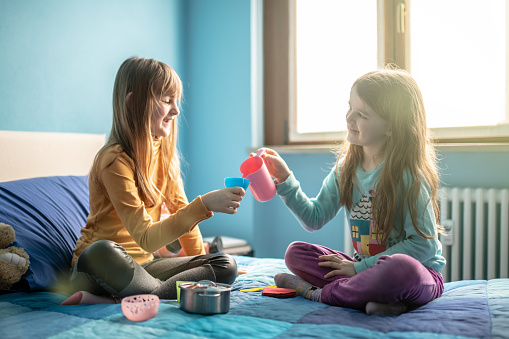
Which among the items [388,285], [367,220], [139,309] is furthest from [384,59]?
[139,309]

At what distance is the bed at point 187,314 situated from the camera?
962mm

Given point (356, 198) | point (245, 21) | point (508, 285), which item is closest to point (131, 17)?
point (245, 21)

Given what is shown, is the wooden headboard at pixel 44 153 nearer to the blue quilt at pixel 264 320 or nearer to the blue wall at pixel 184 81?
the blue wall at pixel 184 81

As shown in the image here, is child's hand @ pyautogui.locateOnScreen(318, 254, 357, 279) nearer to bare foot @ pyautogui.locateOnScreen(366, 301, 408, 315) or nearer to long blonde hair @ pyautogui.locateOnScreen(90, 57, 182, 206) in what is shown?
bare foot @ pyautogui.locateOnScreen(366, 301, 408, 315)

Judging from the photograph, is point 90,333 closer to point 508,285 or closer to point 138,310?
point 138,310

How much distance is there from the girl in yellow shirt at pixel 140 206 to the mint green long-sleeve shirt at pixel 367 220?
281mm

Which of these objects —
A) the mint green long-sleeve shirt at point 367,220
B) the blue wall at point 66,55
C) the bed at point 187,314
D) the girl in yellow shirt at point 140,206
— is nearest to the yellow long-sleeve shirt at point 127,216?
the girl in yellow shirt at point 140,206

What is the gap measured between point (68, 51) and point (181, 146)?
0.85 m

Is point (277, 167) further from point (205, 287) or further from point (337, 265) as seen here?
point (205, 287)

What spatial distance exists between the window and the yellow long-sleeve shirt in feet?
3.94

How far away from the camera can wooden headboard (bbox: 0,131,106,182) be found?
1.72 m

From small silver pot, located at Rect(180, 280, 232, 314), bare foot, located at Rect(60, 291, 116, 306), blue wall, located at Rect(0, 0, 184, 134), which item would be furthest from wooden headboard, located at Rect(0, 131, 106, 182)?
small silver pot, located at Rect(180, 280, 232, 314)

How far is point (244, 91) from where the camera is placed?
2551 mm

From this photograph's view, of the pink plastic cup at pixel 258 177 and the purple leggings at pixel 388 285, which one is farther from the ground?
the pink plastic cup at pixel 258 177
